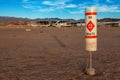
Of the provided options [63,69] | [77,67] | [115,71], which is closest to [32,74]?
[63,69]

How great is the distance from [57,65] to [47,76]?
2.00 m

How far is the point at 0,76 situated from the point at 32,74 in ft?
3.31

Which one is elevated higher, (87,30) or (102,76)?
(87,30)

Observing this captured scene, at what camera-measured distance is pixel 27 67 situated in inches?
398

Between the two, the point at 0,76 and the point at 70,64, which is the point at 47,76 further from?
the point at 70,64

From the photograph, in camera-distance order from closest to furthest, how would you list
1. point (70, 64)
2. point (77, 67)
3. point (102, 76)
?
point (102, 76) → point (77, 67) → point (70, 64)

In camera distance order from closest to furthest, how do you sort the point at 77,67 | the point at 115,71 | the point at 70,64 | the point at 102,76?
1. the point at 102,76
2. the point at 115,71
3. the point at 77,67
4. the point at 70,64

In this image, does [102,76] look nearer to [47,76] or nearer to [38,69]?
[47,76]

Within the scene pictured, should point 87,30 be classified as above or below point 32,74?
above

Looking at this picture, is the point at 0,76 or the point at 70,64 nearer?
the point at 0,76

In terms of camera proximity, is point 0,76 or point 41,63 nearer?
point 0,76

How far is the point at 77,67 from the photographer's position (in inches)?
392

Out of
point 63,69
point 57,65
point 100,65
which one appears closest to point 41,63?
point 57,65

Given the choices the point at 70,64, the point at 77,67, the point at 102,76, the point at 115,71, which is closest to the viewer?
the point at 102,76
